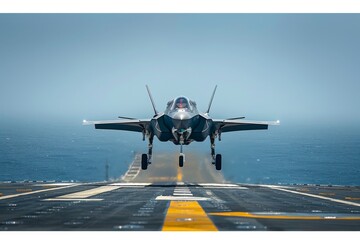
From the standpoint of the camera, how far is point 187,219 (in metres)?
23.4

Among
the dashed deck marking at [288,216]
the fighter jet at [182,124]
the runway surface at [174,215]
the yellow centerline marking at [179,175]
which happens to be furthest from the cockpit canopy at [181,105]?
the yellow centerline marking at [179,175]

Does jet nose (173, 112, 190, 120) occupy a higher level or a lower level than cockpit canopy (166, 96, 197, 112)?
lower

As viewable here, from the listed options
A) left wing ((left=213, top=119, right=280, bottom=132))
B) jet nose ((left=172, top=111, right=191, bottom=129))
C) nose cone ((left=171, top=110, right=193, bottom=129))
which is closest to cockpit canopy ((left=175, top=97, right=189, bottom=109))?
nose cone ((left=171, top=110, right=193, bottom=129))

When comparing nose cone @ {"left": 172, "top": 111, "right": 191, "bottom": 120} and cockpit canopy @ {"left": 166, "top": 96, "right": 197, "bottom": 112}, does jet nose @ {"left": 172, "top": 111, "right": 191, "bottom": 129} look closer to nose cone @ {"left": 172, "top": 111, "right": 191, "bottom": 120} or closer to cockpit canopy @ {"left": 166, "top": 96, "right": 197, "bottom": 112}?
nose cone @ {"left": 172, "top": 111, "right": 191, "bottom": 120}

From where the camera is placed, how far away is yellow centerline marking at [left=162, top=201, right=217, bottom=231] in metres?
20.8

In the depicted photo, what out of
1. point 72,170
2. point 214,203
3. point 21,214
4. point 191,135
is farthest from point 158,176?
point 72,170

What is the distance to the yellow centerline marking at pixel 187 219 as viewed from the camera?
20.8 m

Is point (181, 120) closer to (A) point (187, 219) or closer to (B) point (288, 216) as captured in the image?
(B) point (288, 216)

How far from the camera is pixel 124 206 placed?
28922mm

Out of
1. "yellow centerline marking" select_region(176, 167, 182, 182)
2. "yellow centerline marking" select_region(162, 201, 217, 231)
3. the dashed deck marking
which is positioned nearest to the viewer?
"yellow centerline marking" select_region(162, 201, 217, 231)

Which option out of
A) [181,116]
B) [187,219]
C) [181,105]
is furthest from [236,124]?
[187,219]
